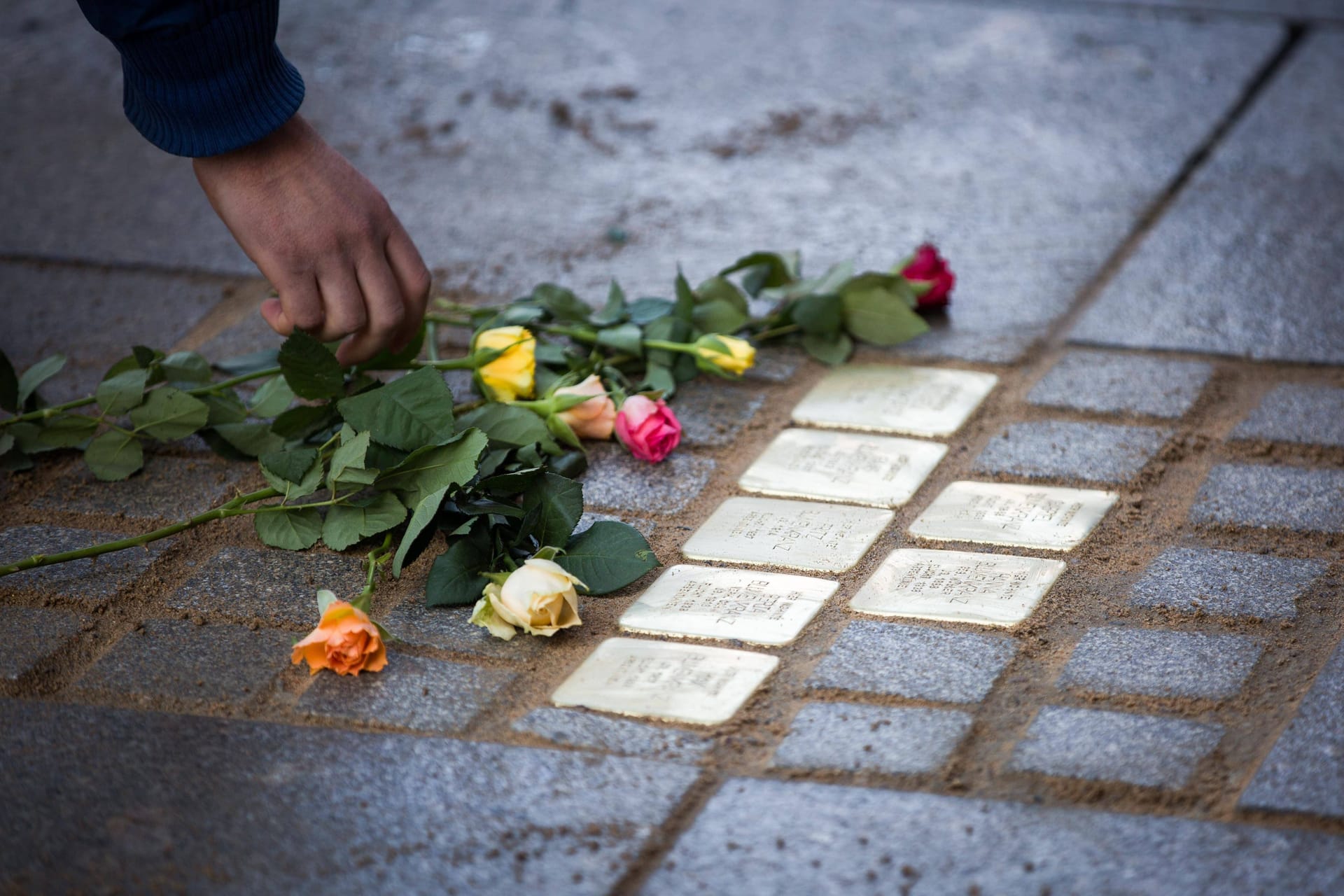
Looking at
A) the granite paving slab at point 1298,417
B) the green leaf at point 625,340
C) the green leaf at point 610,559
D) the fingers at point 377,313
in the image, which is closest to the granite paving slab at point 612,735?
the green leaf at point 610,559

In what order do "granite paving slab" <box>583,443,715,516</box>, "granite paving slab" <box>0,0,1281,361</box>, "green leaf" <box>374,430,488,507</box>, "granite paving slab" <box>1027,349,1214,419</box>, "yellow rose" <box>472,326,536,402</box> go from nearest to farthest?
"green leaf" <box>374,430,488,507</box> → "granite paving slab" <box>583,443,715,516</box> → "yellow rose" <box>472,326,536,402</box> → "granite paving slab" <box>1027,349,1214,419</box> → "granite paving slab" <box>0,0,1281,361</box>

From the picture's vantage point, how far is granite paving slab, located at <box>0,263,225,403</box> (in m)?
2.46

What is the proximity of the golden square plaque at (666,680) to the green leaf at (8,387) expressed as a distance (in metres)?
1.06

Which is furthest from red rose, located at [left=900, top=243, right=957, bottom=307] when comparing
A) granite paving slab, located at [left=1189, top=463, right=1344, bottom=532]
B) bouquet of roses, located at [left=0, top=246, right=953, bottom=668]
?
granite paving slab, located at [left=1189, top=463, right=1344, bottom=532]

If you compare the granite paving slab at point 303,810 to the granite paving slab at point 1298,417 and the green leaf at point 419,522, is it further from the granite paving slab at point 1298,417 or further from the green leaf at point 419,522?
the granite paving slab at point 1298,417

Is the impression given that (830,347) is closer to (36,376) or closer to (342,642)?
(342,642)

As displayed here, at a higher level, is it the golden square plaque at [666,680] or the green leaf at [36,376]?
the golden square plaque at [666,680]

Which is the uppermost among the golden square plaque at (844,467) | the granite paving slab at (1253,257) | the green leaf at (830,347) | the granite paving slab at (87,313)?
the granite paving slab at (1253,257)

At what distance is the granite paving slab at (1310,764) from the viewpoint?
1360mm

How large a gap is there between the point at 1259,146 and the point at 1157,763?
2206mm

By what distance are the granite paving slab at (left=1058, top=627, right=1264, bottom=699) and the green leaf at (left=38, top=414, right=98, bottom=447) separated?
1477mm

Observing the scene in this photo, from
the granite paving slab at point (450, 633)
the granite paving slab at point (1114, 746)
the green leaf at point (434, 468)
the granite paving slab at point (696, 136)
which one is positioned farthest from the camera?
the granite paving slab at point (696, 136)

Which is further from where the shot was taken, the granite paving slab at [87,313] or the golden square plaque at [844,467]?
the granite paving slab at [87,313]

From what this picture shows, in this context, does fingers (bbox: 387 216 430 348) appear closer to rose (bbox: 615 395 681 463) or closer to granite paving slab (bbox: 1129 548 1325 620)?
rose (bbox: 615 395 681 463)
